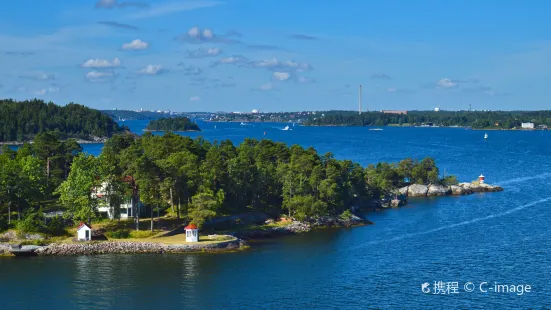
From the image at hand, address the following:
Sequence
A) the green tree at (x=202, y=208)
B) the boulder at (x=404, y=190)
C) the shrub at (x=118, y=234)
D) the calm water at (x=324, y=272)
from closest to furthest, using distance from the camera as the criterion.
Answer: the calm water at (x=324, y=272)
the shrub at (x=118, y=234)
the green tree at (x=202, y=208)
the boulder at (x=404, y=190)

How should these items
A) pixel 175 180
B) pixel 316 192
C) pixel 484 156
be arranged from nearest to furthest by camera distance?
pixel 175 180 → pixel 316 192 → pixel 484 156

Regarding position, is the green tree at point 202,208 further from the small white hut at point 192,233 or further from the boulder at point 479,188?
the boulder at point 479,188

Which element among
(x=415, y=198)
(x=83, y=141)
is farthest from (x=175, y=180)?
(x=83, y=141)

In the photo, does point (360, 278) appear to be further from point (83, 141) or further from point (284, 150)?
point (83, 141)

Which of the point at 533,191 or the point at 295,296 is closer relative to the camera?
the point at 295,296

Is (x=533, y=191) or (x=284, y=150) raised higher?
(x=284, y=150)

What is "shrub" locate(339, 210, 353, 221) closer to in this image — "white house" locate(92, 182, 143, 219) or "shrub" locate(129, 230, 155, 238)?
"white house" locate(92, 182, 143, 219)

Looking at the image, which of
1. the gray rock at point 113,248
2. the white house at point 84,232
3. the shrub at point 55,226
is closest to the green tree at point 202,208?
the gray rock at point 113,248
